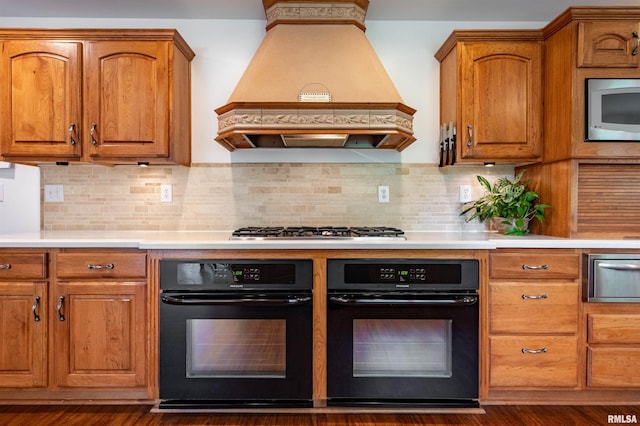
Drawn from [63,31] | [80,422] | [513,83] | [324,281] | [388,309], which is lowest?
[80,422]

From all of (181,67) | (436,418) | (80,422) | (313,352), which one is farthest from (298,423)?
(181,67)

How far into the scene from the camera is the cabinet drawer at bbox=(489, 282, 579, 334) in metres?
2.13

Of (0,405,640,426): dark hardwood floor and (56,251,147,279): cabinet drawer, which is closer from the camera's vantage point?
(0,405,640,426): dark hardwood floor

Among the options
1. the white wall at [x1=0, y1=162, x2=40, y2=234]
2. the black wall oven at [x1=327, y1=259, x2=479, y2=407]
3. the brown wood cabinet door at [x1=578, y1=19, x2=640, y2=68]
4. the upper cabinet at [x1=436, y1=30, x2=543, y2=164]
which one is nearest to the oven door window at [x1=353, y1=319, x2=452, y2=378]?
the black wall oven at [x1=327, y1=259, x2=479, y2=407]

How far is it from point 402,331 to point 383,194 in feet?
3.31

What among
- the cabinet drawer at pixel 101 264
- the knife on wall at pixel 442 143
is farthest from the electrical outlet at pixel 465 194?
the cabinet drawer at pixel 101 264

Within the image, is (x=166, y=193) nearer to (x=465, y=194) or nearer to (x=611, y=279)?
(x=465, y=194)

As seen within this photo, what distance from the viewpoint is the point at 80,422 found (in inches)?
80.2

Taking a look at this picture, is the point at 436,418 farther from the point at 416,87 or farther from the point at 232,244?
the point at 416,87

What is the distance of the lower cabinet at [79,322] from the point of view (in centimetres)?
214

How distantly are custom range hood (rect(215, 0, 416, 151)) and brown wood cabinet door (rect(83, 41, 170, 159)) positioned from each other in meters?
0.42

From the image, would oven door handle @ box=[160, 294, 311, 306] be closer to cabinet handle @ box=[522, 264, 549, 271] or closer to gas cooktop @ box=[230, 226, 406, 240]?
gas cooktop @ box=[230, 226, 406, 240]

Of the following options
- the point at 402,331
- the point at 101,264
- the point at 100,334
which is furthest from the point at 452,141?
the point at 100,334

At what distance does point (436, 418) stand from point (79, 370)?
1850 mm
